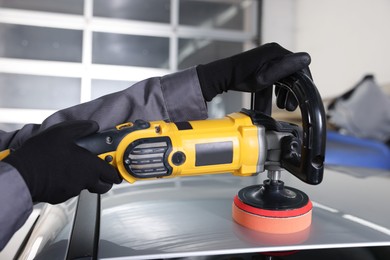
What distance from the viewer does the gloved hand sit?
0.61 metres

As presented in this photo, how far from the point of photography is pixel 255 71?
680 mm

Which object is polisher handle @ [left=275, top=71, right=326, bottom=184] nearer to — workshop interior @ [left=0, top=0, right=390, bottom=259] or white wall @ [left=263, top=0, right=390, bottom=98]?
workshop interior @ [left=0, top=0, right=390, bottom=259]

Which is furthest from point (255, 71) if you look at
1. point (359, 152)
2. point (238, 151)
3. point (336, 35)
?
point (336, 35)

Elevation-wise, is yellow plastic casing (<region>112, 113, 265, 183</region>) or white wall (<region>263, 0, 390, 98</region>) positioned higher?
white wall (<region>263, 0, 390, 98</region>)

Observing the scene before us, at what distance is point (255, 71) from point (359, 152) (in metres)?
1.44

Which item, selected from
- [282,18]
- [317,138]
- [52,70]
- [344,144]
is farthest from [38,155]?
[282,18]

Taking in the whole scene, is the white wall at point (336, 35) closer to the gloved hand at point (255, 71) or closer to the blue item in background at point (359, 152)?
the blue item in background at point (359, 152)

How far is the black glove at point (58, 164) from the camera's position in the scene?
0.53 metres

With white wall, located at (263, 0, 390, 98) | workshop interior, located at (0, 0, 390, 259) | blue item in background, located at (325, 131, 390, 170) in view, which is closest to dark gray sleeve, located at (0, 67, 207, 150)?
workshop interior, located at (0, 0, 390, 259)

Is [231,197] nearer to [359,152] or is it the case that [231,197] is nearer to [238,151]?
[238,151]

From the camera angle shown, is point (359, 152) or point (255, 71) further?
point (359, 152)

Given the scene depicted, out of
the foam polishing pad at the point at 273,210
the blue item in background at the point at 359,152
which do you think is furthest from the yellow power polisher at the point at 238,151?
the blue item in background at the point at 359,152

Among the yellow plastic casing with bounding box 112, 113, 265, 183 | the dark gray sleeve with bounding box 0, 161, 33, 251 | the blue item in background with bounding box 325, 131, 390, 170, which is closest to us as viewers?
the dark gray sleeve with bounding box 0, 161, 33, 251

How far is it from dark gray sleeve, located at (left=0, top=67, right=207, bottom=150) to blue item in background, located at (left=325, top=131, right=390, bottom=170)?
47.6 inches
